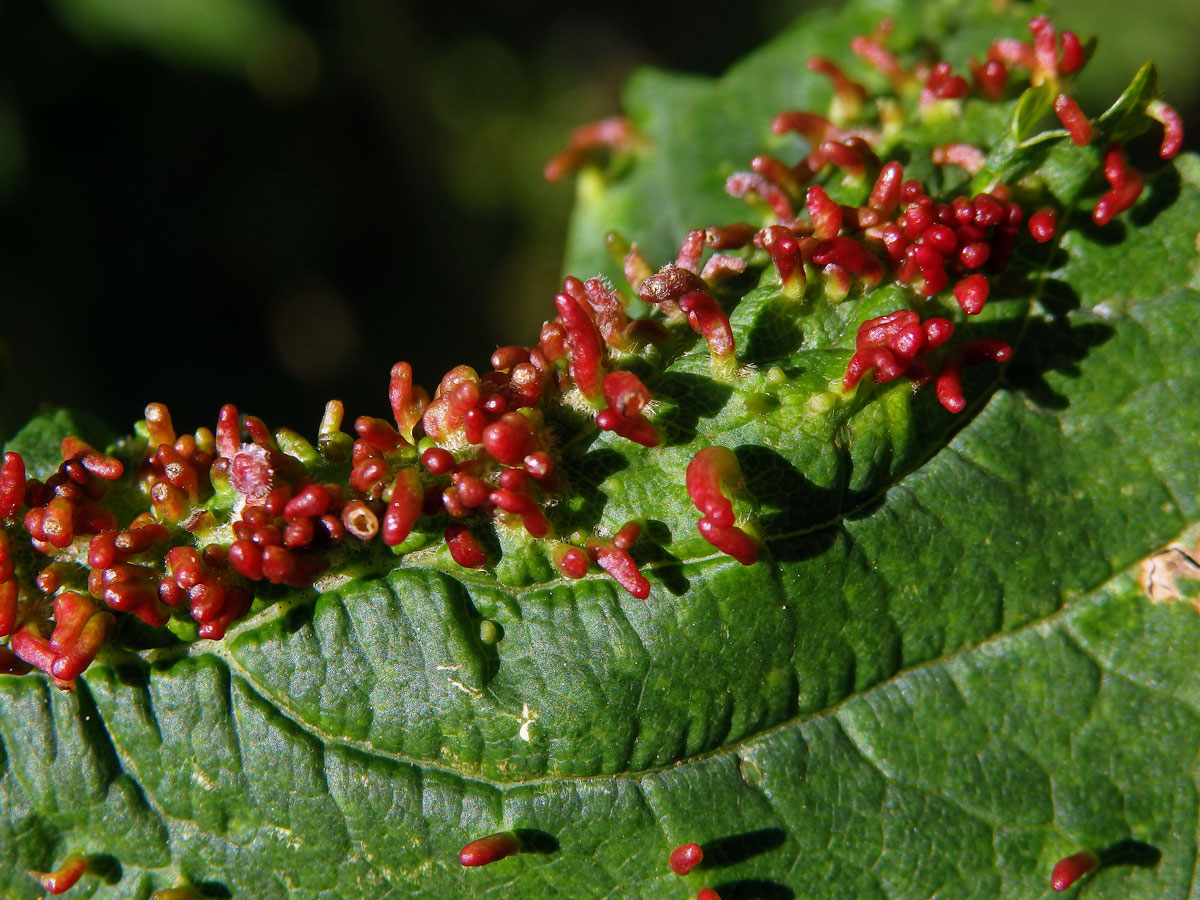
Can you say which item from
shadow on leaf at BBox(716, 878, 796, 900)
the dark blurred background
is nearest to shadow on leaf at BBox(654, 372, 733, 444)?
shadow on leaf at BBox(716, 878, 796, 900)

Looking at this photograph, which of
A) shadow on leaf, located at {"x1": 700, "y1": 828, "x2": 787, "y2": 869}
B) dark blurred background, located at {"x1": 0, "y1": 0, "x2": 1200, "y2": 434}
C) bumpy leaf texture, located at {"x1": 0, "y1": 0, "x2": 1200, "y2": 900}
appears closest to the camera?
bumpy leaf texture, located at {"x1": 0, "y1": 0, "x2": 1200, "y2": 900}

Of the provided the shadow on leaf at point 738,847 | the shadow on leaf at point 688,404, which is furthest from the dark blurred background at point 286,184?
the shadow on leaf at point 738,847

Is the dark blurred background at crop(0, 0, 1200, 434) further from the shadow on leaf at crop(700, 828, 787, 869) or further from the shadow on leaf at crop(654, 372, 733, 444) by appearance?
the shadow on leaf at crop(700, 828, 787, 869)

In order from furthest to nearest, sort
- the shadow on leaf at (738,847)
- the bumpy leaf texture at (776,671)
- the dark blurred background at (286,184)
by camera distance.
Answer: the dark blurred background at (286,184) → the shadow on leaf at (738,847) → the bumpy leaf texture at (776,671)

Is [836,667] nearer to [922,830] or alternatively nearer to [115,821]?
[922,830]

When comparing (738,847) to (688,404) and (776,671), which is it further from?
(688,404)

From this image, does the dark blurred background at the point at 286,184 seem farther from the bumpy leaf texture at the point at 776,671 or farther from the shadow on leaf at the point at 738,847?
the shadow on leaf at the point at 738,847

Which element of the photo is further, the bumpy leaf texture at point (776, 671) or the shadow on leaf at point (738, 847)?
the shadow on leaf at point (738, 847)
